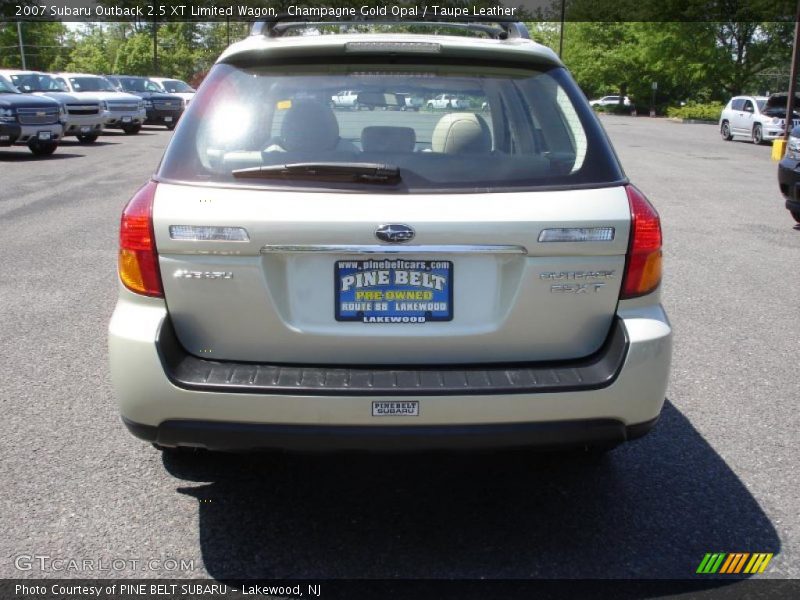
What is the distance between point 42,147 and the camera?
20.2 meters

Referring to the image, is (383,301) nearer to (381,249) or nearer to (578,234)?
(381,249)

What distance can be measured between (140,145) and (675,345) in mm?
20826

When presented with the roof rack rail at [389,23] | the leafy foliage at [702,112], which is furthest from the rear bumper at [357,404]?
the leafy foliage at [702,112]

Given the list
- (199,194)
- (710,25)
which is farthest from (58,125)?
(710,25)

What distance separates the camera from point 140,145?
24266mm

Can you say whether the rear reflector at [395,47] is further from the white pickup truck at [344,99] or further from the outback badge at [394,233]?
the outback badge at [394,233]

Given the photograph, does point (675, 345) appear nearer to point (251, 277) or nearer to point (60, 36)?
point (251, 277)

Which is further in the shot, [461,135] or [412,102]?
[412,102]

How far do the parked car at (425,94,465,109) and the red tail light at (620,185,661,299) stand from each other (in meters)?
0.81

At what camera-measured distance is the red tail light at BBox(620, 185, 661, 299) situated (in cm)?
311

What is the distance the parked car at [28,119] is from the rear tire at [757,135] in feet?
72.4

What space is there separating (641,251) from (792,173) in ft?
26.9

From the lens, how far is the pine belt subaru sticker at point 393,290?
9.80 ft

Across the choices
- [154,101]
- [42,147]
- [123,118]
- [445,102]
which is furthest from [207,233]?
[154,101]
